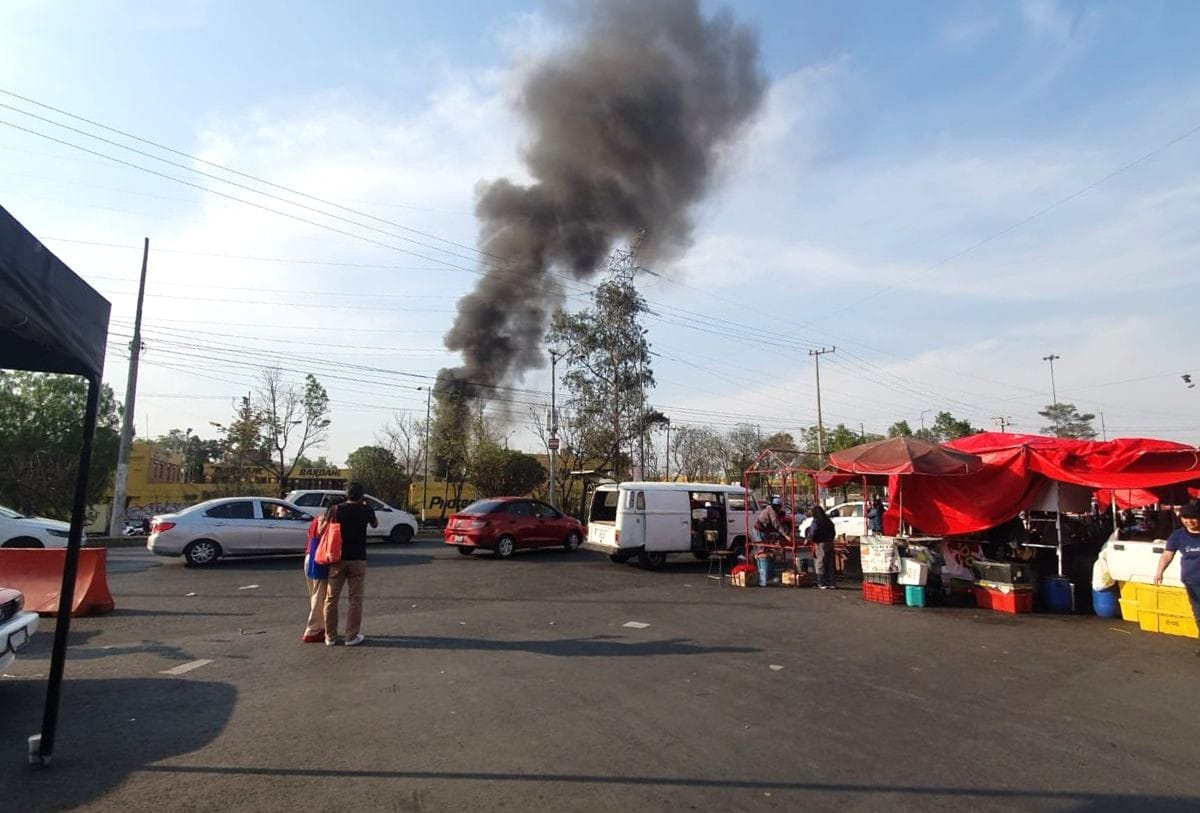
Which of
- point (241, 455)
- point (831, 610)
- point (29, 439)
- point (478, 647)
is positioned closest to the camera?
point (478, 647)

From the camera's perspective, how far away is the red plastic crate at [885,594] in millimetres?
10688

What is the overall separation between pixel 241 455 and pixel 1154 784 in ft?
110

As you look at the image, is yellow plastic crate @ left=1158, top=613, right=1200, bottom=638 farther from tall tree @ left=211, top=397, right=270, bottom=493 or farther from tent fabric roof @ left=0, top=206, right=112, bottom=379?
tall tree @ left=211, top=397, right=270, bottom=493

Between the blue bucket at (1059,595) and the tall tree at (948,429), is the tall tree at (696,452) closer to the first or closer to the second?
the tall tree at (948,429)

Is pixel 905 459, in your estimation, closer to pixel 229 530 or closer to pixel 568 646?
pixel 568 646

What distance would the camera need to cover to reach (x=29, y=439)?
29.1 metres

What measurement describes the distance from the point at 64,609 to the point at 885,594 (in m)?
10.0

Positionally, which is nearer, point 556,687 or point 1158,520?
point 556,687

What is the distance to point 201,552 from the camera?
14070 millimetres

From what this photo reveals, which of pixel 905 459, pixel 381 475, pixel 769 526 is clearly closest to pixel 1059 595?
pixel 905 459

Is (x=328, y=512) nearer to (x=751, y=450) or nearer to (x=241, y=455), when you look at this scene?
(x=241, y=455)

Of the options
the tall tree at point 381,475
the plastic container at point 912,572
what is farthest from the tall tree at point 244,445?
the plastic container at point 912,572

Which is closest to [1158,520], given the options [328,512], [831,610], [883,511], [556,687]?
[883,511]

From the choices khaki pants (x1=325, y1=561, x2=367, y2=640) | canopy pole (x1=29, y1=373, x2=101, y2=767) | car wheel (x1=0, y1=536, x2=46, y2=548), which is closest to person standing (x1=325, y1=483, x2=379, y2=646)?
khaki pants (x1=325, y1=561, x2=367, y2=640)
